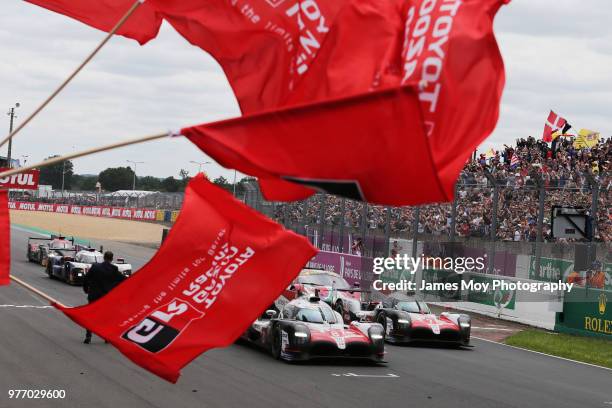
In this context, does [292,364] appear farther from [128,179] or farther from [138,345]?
[128,179]

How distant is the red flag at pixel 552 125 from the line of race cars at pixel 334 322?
1408 centimetres

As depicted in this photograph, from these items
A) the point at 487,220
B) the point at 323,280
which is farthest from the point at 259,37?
the point at 487,220

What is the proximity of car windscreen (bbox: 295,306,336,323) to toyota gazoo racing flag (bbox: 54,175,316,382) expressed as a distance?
10.4 metres

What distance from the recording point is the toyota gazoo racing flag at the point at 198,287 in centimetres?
578

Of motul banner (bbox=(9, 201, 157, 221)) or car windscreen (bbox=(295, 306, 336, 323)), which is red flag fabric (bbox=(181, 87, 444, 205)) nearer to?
car windscreen (bbox=(295, 306, 336, 323))

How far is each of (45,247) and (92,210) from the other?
55674 millimetres

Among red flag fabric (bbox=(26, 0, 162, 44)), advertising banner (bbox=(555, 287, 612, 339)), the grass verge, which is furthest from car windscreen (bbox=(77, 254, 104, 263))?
red flag fabric (bbox=(26, 0, 162, 44))

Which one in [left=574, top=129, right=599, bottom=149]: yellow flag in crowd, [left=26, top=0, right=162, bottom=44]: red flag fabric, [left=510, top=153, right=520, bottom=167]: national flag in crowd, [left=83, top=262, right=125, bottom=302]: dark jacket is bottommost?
[left=83, top=262, right=125, bottom=302]: dark jacket

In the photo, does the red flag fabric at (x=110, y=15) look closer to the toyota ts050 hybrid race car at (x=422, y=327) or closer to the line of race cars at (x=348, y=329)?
the line of race cars at (x=348, y=329)

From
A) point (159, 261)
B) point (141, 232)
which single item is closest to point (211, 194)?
point (159, 261)

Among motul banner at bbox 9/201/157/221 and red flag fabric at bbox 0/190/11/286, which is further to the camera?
motul banner at bbox 9/201/157/221

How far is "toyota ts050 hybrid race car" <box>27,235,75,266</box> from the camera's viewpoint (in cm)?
3159

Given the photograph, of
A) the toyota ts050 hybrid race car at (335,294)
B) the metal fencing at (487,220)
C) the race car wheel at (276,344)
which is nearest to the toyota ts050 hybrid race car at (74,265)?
the toyota ts050 hybrid race car at (335,294)

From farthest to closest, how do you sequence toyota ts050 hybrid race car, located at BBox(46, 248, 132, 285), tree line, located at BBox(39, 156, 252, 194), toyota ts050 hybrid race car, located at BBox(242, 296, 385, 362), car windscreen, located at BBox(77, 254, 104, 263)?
tree line, located at BBox(39, 156, 252, 194)
car windscreen, located at BBox(77, 254, 104, 263)
toyota ts050 hybrid race car, located at BBox(46, 248, 132, 285)
toyota ts050 hybrid race car, located at BBox(242, 296, 385, 362)
